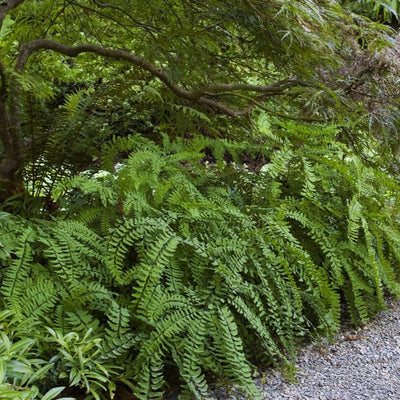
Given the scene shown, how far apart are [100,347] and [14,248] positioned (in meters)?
0.47

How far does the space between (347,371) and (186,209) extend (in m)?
0.92

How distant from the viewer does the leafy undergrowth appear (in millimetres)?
1554

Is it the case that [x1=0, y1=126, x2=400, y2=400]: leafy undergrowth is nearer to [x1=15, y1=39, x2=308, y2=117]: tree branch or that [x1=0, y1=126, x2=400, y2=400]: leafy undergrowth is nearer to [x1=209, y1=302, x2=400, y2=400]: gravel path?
[x1=209, y1=302, x2=400, y2=400]: gravel path

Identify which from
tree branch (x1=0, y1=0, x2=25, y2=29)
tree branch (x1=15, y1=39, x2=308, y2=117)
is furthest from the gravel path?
tree branch (x1=0, y1=0, x2=25, y2=29)

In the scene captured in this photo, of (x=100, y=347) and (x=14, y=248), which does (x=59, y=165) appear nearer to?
(x=14, y=248)

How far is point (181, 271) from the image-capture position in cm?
187

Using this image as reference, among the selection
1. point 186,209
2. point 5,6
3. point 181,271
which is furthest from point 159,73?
point 181,271

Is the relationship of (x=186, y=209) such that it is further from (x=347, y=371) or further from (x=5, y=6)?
(x=5, y=6)

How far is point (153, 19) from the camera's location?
3.19 metres

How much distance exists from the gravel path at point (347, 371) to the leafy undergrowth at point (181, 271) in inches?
3.3

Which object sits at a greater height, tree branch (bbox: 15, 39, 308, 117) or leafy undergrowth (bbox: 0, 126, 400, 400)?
tree branch (bbox: 15, 39, 308, 117)

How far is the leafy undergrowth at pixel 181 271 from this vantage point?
5.10 ft

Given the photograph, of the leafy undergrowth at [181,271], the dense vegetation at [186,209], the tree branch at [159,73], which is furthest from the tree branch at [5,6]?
the leafy undergrowth at [181,271]

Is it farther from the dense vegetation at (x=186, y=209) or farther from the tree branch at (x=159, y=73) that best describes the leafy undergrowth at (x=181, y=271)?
the tree branch at (x=159, y=73)
